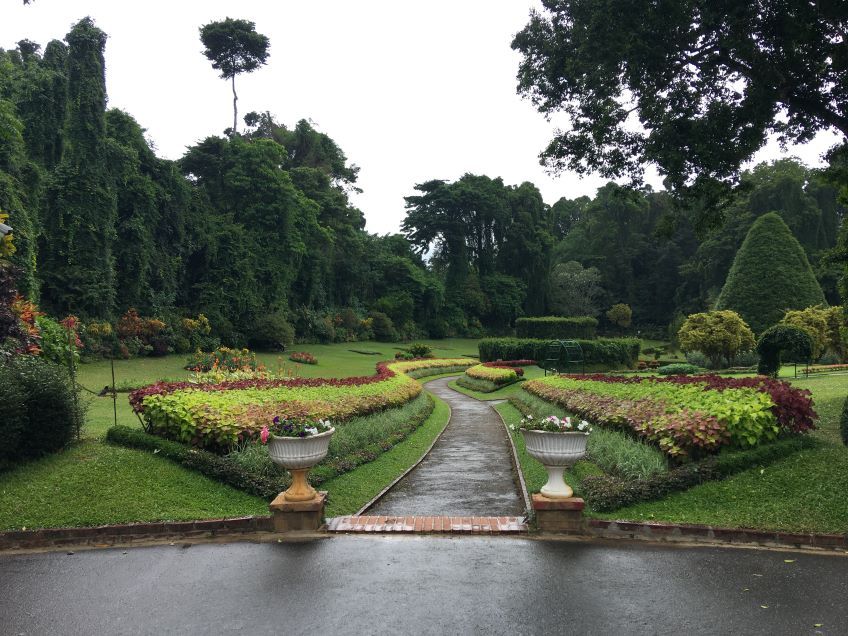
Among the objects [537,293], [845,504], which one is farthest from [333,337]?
[845,504]

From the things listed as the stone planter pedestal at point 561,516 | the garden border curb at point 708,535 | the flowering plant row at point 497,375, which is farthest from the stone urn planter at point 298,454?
the flowering plant row at point 497,375

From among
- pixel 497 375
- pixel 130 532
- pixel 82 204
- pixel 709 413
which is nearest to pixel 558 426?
pixel 709 413

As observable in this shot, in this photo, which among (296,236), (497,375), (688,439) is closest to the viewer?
(688,439)

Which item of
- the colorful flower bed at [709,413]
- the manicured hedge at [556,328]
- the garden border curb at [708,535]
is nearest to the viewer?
the garden border curb at [708,535]

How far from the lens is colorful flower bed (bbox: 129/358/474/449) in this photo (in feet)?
27.1

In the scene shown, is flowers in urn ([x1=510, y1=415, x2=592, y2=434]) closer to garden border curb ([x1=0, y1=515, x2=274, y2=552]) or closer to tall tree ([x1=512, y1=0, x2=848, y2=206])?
garden border curb ([x1=0, y1=515, x2=274, y2=552])

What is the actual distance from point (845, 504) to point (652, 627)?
12.3 ft

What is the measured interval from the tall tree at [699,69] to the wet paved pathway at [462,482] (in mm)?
6430

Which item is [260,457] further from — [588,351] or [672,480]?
[588,351]

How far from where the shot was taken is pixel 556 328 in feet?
133

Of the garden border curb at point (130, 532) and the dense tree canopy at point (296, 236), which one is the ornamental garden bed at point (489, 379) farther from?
the garden border curb at point (130, 532)

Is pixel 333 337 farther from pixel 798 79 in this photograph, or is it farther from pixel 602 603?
pixel 602 603

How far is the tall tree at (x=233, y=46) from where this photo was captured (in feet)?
155

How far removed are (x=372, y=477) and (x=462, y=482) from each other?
1.36m
